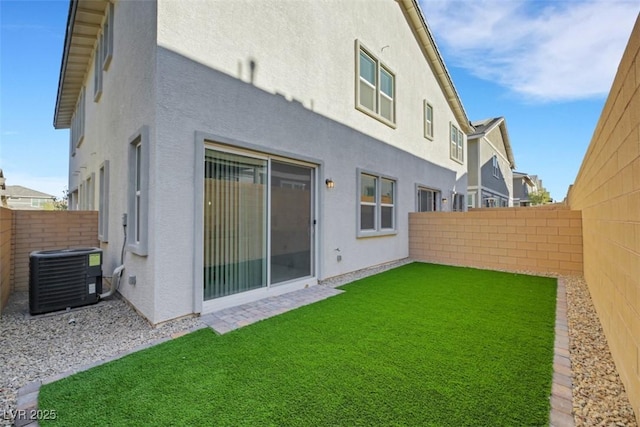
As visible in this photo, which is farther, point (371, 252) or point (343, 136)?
point (371, 252)

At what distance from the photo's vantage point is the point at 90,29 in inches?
290

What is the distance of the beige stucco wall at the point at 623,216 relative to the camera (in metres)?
2.12

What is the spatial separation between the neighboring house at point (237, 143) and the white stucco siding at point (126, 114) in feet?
0.13

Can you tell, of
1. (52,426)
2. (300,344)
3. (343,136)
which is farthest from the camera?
(343,136)

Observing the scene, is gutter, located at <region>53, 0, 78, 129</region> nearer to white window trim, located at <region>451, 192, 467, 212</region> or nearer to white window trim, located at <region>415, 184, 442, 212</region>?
white window trim, located at <region>415, 184, 442, 212</region>

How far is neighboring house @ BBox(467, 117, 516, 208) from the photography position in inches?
796

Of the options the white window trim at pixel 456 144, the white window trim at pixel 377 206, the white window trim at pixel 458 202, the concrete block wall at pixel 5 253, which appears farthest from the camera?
the white window trim at pixel 456 144

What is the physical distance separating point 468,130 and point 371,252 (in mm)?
12466

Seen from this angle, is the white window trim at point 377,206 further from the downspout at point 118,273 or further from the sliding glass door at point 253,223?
the downspout at point 118,273

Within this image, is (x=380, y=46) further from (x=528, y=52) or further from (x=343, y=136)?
(x=528, y=52)

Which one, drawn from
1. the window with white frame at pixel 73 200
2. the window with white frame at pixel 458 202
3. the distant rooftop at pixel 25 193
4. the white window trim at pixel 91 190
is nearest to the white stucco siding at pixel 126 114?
the white window trim at pixel 91 190

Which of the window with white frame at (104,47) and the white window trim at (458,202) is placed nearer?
the window with white frame at (104,47)

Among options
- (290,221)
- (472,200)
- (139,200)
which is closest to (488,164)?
(472,200)

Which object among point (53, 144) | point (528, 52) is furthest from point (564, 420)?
point (53, 144)
